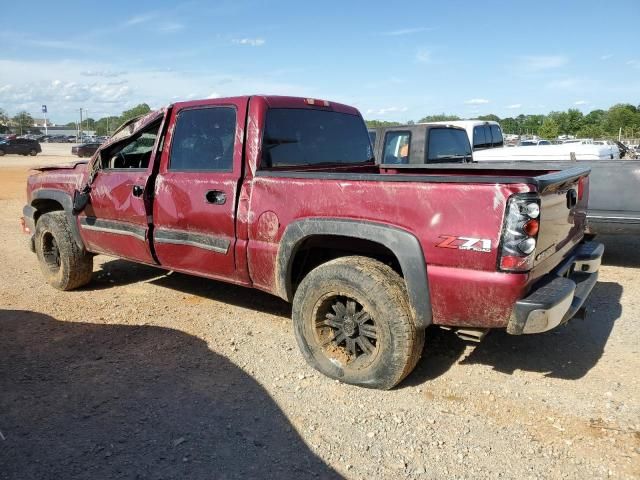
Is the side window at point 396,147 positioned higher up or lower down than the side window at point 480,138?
lower down

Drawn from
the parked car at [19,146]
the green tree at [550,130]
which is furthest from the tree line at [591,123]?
the parked car at [19,146]

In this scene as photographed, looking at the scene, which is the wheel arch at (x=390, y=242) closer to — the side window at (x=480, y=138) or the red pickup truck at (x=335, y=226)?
the red pickup truck at (x=335, y=226)

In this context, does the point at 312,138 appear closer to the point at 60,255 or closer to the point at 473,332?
the point at 473,332

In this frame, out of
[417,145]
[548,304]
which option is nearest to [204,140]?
[548,304]

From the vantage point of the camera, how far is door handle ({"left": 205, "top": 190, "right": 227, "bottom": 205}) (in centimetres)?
392

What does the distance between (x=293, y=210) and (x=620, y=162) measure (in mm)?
4548

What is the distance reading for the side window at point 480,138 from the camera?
10.3 meters

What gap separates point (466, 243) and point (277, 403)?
151 cm

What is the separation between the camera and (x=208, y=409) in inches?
125

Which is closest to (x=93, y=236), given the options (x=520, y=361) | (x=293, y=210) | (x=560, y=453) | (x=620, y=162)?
(x=293, y=210)

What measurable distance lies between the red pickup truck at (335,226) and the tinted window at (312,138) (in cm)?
1

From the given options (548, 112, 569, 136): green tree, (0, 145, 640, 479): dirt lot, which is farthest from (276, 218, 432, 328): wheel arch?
(548, 112, 569, 136): green tree

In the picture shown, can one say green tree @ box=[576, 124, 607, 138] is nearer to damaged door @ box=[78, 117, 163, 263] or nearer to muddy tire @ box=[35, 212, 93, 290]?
damaged door @ box=[78, 117, 163, 263]

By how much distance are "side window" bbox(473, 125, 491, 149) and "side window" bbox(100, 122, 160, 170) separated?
6.94 meters
